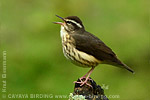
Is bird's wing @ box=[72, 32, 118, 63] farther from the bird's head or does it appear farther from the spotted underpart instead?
the bird's head

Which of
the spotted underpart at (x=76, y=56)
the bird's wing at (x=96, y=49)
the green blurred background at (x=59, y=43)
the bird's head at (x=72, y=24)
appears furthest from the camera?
the green blurred background at (x=59, y=43)

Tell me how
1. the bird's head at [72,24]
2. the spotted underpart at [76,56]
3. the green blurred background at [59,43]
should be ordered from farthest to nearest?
the green blurred background at [59,43], the bird's head at [72,24], the spotted underpart at [76,56]

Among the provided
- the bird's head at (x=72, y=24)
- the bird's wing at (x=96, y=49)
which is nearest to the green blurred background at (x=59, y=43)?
the bird's head at (x=72, y=24)

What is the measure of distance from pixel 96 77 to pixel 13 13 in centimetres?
434

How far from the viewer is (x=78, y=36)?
10453 millimetres

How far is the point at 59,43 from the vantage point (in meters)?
14.2

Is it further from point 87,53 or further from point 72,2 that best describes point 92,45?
point 72,2

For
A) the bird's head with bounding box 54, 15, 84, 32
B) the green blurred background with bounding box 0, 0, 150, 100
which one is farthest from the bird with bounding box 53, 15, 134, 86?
the green blurred background with bounding box 0, 0, 150, 100

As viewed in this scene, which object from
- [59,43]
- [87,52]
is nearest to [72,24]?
[87,52]

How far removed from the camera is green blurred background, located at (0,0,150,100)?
13.0 meters

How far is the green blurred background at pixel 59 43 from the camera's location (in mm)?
13016

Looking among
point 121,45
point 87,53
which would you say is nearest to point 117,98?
point 121,45

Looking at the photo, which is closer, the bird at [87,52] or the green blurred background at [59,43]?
the bird at [87,52]

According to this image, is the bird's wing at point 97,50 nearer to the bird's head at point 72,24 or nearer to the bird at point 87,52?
the bird at point 87,52
